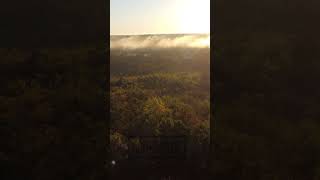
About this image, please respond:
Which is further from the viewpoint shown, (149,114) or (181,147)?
(149,114)
